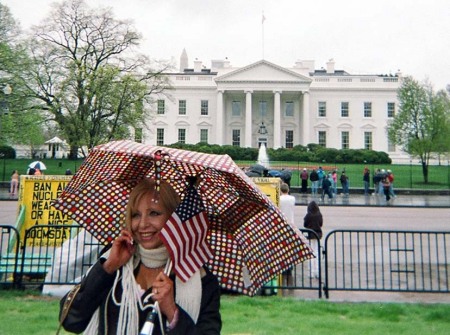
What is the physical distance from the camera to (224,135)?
6812 cm

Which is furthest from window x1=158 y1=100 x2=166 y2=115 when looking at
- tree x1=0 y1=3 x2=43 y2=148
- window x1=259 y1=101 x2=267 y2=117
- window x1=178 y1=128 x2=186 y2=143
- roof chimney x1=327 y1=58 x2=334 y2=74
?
roof chimney x1=327 y1=58 x2=334 y2=74

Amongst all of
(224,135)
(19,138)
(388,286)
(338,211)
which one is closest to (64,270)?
(388,286)

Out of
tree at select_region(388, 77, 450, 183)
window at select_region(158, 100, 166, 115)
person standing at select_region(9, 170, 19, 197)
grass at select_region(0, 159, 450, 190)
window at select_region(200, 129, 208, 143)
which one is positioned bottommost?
person standing at select_region(9, 170, 19, 197)

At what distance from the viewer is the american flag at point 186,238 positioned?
1.75m

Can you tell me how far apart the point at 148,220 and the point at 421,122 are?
138 feet

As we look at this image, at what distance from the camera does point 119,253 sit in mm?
1729

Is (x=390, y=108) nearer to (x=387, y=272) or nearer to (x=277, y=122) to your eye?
(x=277, y=122)

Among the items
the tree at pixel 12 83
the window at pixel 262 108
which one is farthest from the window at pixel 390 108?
the tree at pixel 12 83

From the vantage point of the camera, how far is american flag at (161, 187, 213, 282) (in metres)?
1.75

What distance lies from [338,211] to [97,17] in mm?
29029

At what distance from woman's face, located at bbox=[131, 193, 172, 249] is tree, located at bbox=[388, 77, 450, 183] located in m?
39.3

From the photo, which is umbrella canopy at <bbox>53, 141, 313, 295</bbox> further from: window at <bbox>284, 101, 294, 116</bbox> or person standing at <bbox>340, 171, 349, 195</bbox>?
window at <bbox>284, 101, 294, 116</bbox>

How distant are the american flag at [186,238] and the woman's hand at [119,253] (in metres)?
0.16

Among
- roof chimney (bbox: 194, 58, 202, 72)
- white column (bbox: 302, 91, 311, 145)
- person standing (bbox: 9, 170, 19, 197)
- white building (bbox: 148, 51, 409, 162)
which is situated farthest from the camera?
roof chimney (bbox: 194, 58, 202, 72)
